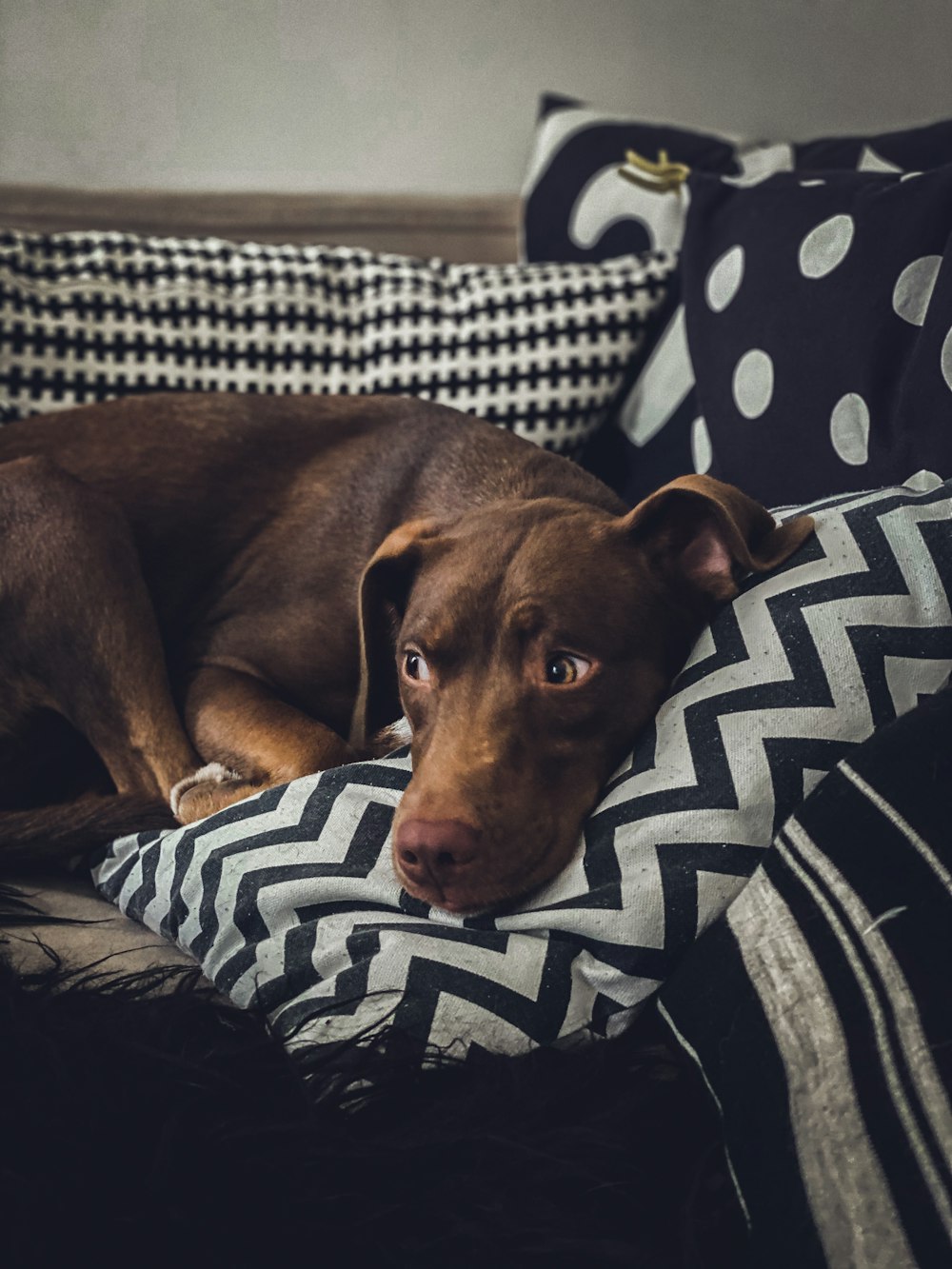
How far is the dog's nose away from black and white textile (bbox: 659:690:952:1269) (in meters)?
0.26

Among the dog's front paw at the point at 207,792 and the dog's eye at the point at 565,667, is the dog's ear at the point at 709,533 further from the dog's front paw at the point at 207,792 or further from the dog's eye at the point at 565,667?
the dog's front paw at the point at 207,792

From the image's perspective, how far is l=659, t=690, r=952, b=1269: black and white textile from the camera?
30.9 inches

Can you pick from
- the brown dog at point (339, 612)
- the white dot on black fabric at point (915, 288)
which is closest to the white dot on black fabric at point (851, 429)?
the white dot on black fabric at point (915, 288)

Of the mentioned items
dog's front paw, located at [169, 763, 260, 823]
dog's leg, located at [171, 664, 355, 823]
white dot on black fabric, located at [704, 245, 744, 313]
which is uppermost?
white dot on black fabric, located at [704, 245, 744, 313]

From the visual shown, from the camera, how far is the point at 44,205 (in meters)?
2.60

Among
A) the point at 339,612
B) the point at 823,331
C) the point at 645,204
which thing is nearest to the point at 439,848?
the point at 339,612

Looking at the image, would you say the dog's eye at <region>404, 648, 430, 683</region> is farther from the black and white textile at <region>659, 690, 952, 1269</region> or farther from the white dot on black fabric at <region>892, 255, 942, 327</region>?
the white dot on black fabric at <region>892, 255, 942, 327</region>

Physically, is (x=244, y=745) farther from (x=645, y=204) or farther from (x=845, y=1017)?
(x=645, y=204)

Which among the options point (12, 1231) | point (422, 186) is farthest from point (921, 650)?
point (422, 186)

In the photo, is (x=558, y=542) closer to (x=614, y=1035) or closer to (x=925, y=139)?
(x=614, y=1035)

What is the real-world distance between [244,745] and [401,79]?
2101mm

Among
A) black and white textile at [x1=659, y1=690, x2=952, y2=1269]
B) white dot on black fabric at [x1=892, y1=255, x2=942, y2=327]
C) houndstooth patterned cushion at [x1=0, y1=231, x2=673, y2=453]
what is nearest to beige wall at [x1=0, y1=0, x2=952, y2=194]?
houndstooth patterned cushion at [x1=0, y1=231, x2=673, y2=453]

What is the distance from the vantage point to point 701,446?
2.01 meters

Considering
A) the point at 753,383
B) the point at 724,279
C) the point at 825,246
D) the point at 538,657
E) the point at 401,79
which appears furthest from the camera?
the point at 401,79
